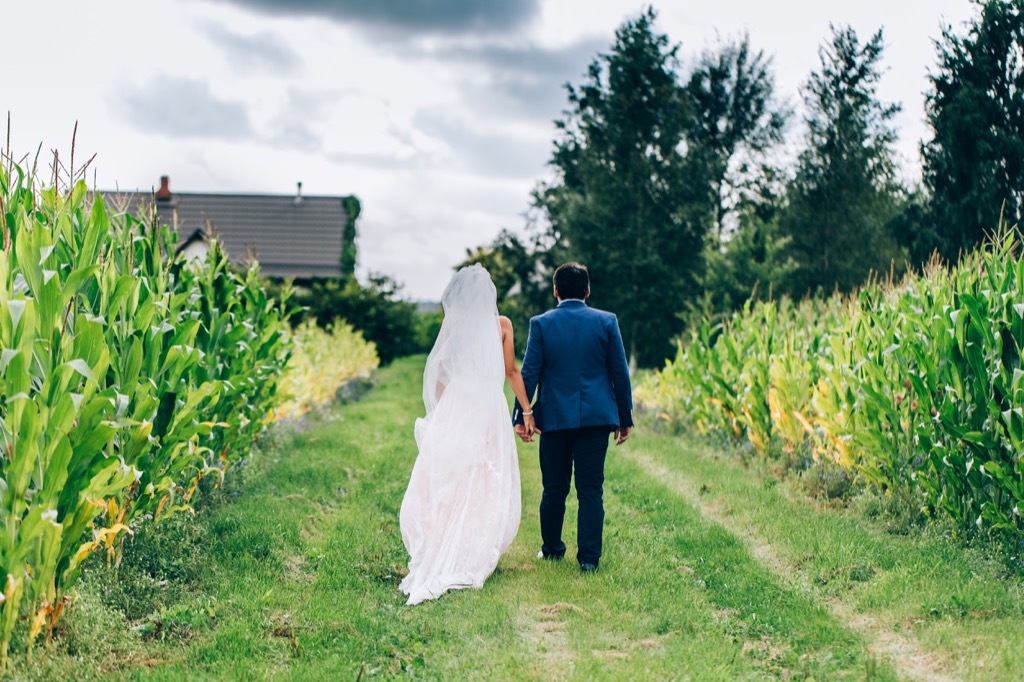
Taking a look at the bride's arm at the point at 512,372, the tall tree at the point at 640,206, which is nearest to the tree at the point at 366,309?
the tall tree at the point at 640,206

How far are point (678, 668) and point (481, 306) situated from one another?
291 centimetres

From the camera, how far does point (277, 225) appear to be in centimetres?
4981

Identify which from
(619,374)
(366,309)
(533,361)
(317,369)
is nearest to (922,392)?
(619,374)

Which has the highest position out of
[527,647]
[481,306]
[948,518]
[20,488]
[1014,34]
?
[1014,34]

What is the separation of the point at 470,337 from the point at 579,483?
129 centimetres

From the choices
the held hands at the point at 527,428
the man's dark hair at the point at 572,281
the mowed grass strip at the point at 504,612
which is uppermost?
the man's dark hair at the point at 572,281

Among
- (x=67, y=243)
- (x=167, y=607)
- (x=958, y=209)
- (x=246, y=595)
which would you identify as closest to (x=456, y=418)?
(x=246, y=595)

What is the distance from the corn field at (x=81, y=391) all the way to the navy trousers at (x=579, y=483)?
2.44 m

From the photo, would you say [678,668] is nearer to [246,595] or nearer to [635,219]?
[246,595]

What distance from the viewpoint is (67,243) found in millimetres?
5469

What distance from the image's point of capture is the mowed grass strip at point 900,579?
4.75m

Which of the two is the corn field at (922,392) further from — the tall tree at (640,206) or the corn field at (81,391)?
the tall tree at (640,206)

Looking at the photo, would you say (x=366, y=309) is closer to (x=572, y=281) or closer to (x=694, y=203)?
(x=694, y=203)

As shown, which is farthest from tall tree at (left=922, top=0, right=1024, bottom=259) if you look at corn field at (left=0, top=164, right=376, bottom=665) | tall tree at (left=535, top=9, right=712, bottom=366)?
corn field at (left=0, top=164, right=376, bottom=665)
